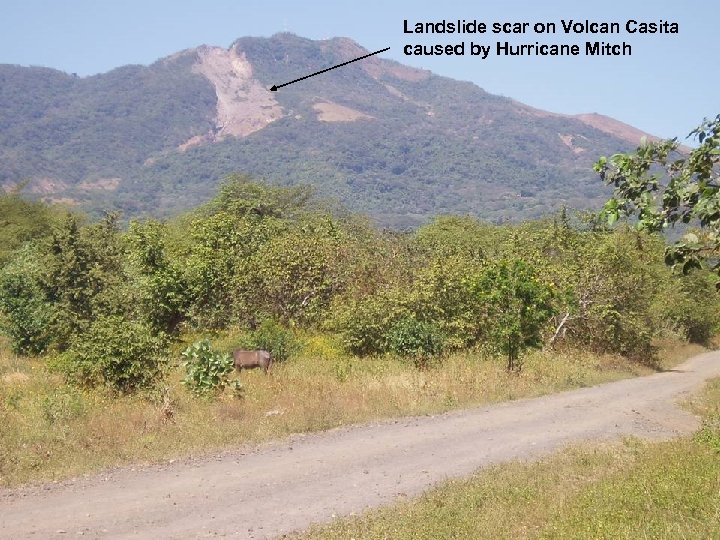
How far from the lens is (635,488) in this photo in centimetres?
766

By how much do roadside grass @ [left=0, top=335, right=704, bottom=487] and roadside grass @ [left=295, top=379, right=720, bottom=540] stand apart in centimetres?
372

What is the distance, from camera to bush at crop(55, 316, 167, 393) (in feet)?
46.3

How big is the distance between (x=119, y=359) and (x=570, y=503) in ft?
31.8

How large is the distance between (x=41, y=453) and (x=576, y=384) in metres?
13.0

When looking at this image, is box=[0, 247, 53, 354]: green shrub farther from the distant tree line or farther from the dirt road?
the dirt road

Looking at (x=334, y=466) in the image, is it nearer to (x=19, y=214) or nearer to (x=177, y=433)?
(x=177, y=433)

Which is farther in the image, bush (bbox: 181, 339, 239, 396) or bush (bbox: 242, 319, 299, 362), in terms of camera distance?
bush (bbox: 242, 319, 299, 362)

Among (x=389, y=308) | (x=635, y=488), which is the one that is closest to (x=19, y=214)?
(x=389, y=308)

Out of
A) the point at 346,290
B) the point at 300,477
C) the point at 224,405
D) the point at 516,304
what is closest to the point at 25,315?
the point at 346,290

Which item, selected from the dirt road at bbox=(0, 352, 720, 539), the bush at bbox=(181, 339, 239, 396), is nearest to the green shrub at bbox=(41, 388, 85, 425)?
the bush at bbox=(181, 339, 239, 396)

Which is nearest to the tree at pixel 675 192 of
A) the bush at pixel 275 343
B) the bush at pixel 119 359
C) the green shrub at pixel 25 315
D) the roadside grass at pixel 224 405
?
the roadside grass at pixel 224 405

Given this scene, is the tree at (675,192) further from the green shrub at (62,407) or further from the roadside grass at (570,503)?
the green shrub at (62,407)

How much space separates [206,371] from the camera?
44.6 feet

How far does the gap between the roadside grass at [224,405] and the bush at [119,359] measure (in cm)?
49
